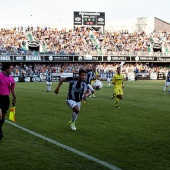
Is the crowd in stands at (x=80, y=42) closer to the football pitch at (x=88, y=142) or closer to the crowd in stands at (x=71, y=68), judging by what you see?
the crowd in stands at (x=71, y=68)

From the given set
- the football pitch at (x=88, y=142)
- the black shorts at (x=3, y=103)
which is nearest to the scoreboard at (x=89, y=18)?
the football pitch at (x=88, y=142)

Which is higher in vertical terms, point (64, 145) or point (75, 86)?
point (75, 86)

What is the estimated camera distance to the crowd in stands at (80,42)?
6850 cm

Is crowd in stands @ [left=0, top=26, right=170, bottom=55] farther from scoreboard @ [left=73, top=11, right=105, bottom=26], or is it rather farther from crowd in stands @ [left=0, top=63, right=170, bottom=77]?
crowd in stands @ [left=0, top=63, right=170, bottom=77]

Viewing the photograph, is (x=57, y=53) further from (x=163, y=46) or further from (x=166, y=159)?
(x=166, y=159)

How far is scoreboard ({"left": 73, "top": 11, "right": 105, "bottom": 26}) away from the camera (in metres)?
81.9

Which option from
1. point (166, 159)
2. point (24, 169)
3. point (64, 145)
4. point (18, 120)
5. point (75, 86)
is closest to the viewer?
point (24, 169)

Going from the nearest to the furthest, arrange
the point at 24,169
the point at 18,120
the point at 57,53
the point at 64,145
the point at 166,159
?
1. the point at 24,169
2. the point at 166,159
3. the point at 64,145
4. the point at 18,120
5. the point at 57,53

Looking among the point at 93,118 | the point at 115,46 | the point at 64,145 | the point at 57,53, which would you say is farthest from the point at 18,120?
the point at 115,46

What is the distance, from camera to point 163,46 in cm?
7894

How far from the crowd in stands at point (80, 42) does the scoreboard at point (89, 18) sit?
1776 millimetres

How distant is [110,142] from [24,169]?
338 centimetres

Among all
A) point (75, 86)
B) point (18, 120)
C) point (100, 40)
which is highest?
point (100, 40)

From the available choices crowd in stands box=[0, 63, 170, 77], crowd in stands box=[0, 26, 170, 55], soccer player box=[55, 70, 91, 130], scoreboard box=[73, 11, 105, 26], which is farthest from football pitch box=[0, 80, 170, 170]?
scoreboard box=[73, 11, 105, 26]
